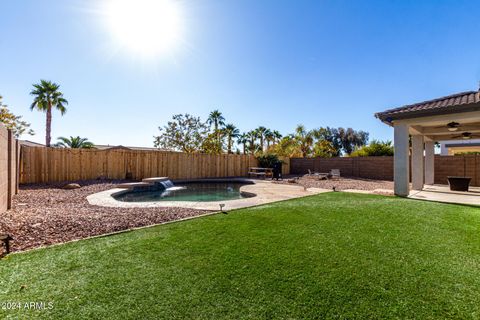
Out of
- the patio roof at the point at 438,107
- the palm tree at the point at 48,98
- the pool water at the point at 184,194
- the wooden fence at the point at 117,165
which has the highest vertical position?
the palm tree at the point at 48,98

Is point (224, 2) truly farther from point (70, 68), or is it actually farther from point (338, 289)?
point (338, 289)

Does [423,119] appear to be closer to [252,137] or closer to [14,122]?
[14,122]

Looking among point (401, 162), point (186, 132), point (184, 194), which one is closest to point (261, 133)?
point (186, 132)

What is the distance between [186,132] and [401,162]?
19406 millimetres

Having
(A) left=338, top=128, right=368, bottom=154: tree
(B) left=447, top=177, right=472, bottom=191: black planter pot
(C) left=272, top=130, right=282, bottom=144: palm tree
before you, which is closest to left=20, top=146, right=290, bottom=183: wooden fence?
(B) left=447, top=177, right=472, bottom=191: black planter pot

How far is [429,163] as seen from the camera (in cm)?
1301

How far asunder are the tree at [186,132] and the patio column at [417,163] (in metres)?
17.5

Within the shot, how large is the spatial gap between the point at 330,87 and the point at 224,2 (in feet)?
31.6

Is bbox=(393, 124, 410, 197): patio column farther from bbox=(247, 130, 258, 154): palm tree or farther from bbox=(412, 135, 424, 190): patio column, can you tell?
bbox=(247, 130, 258, 154): palm tree

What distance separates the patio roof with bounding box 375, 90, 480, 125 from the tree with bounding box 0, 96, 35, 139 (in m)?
22.6

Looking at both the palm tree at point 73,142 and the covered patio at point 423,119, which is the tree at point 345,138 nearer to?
the covered patio at point 423,119

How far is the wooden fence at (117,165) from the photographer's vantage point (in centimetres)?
1149

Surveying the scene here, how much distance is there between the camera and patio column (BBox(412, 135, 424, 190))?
35.8ft

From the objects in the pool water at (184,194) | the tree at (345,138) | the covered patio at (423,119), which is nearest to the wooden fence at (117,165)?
the pool water at (184,194)
